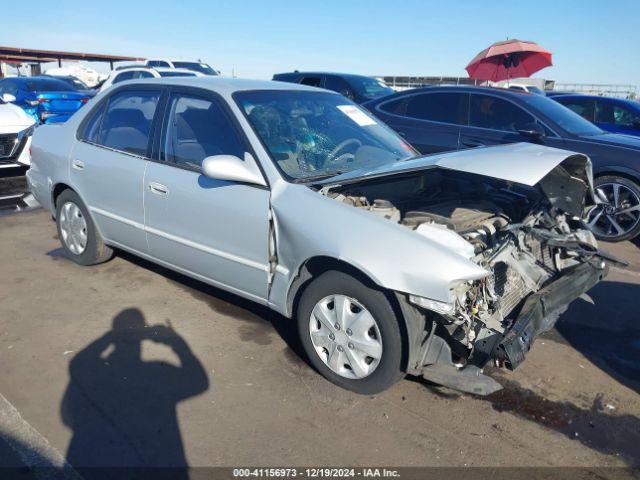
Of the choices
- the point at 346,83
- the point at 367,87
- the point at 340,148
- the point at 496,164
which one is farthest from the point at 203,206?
the point at 367,87

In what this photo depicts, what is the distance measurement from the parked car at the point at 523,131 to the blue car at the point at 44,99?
22.8 ft

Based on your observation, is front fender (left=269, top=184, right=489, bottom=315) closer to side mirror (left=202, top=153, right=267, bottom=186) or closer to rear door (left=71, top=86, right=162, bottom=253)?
side mirror (left=202, top=153, right=267, bottom=186)

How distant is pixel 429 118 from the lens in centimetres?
704

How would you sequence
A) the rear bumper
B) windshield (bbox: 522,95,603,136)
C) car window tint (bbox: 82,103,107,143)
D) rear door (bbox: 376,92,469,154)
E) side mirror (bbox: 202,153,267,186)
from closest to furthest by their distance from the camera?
the rear bumper
side mirror (bbox: 202,153,267,186)
car window tint (bbox: 82,103,107,143)
windshield (bbox: 522,95,603,136)
rear door (bbox: 376,92,469,154)

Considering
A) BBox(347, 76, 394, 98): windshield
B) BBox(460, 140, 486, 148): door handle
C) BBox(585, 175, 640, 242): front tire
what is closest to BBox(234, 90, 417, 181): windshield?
BBox(460, 140, 486, 148): door handle

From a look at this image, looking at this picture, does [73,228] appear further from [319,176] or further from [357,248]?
[357,248]

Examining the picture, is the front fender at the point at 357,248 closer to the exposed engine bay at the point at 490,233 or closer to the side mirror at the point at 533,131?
the exposed engine bay at the point at 490,233

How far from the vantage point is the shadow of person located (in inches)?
101

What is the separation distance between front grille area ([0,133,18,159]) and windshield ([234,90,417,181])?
237 inches

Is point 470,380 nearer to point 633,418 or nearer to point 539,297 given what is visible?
point 539,297

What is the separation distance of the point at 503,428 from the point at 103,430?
82.5 inches

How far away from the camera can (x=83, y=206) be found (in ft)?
15.1

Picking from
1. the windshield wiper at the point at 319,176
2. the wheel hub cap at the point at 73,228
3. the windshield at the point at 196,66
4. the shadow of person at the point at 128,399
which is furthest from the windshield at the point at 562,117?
the windshield at the point at 196,66

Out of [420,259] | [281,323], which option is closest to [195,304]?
[281,323]
